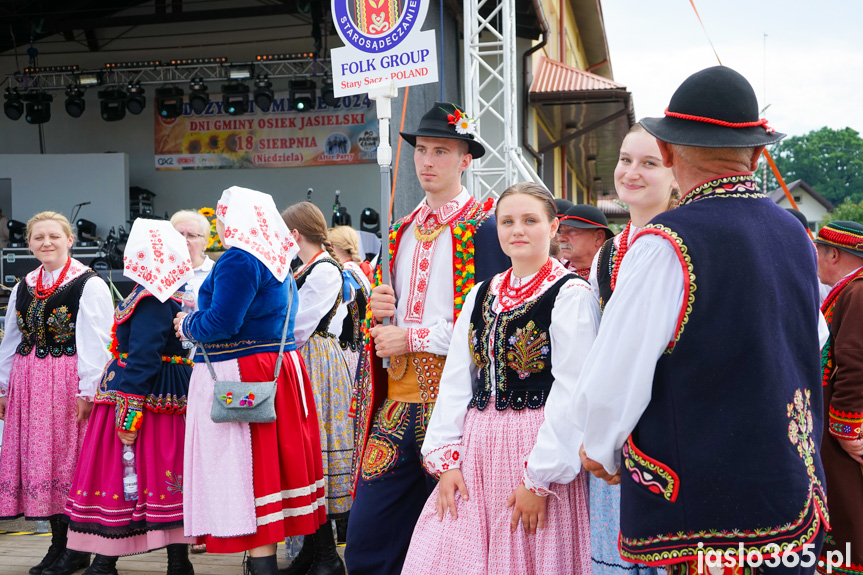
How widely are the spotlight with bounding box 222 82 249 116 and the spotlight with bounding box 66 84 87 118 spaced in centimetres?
274

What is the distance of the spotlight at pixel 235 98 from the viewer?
14.0 metres

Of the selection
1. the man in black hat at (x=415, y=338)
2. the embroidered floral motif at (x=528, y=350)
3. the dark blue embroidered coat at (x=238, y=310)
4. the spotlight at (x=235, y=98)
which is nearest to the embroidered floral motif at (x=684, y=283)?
the embroidered floral motif at (x=528, y=350)

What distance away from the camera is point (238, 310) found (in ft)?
11.1

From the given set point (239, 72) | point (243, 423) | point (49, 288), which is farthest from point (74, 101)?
point (243, 423)

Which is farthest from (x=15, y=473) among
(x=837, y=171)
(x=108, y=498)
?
(x=837, y=171)

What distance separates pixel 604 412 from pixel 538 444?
55cm

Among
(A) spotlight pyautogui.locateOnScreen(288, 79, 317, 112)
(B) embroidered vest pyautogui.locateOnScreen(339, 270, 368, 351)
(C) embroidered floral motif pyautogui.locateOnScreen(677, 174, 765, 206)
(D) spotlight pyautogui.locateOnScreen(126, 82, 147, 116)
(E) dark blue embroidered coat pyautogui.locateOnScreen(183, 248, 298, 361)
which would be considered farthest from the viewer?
(D) spotlight pyautogui.locateOnScreen(126, 82, 147, 116)

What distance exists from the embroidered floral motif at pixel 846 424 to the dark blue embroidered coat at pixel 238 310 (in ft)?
7.73

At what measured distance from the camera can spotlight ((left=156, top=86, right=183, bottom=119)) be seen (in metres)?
14.4

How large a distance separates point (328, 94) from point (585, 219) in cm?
1002

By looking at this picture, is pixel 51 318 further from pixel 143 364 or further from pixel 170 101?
pixel 170 101

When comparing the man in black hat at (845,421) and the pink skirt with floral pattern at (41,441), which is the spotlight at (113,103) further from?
the man in black hat at (845,421)

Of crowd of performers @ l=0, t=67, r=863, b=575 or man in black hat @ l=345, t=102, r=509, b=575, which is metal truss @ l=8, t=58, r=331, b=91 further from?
man in black hat @ l=345, t=102, r=509, b=575

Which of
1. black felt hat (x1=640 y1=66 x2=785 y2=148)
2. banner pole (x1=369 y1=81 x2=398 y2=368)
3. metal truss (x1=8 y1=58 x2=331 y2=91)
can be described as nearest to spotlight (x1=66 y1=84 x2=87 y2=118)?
metal truss (x1=8 y1=58 x2=331 y2=91)
